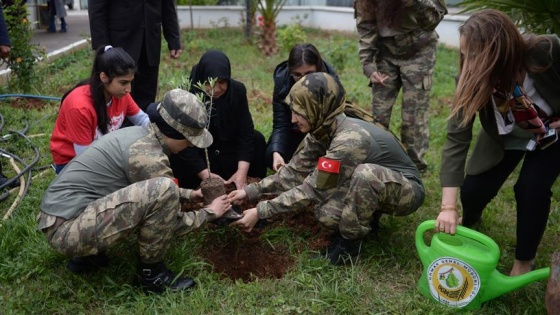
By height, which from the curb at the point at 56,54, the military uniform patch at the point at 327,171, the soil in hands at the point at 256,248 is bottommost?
the soil in hands at the point at 256,248

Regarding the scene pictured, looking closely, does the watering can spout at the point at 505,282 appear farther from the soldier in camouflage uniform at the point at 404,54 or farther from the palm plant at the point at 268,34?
the palm plant at the point at 268,34

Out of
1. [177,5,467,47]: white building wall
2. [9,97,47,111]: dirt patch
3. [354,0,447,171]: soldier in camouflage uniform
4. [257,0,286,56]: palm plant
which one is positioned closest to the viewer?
[354,0,447,171]: soldier in camouflage uniform

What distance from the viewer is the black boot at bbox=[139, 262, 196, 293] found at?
8.46 feet

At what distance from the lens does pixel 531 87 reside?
2521mm

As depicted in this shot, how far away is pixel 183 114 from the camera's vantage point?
8.02 feet

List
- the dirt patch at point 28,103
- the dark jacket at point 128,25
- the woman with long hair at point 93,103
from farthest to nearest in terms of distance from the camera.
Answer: the dirt patch at point 28,103 < the dark jacket at point 128,25 < the woman with long hair at point 93,103

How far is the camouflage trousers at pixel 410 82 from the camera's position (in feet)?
12.9

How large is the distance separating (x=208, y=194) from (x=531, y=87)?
173 cm

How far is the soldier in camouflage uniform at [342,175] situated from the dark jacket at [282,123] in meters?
0.77

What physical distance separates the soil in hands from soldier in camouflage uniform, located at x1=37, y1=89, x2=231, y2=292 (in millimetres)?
354

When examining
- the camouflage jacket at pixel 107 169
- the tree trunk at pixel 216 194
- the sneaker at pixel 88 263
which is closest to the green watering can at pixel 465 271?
the tree trunk at pixel 216 194

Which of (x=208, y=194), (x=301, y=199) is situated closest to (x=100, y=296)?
(x=208, y=194)

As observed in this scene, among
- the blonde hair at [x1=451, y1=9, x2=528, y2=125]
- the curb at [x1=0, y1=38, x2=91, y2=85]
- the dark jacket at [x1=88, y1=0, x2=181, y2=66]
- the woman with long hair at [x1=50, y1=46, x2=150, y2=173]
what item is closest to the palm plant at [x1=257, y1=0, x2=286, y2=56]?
the curb at [x1=0, y1=38, x2=91, y2=85]

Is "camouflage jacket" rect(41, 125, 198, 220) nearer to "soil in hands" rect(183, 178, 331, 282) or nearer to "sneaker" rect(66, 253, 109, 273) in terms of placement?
"sneaker" rect(66, 253, 109, 273)
